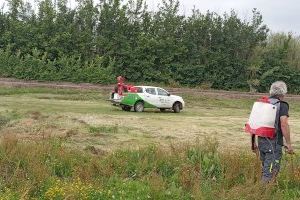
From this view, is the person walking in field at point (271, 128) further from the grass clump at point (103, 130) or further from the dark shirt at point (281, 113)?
the grass clump at point (103, 130)

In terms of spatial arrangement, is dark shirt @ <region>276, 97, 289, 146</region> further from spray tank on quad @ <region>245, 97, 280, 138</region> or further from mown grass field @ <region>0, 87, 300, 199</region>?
mown grass field @ <region>0, 87, 300, 199</region>

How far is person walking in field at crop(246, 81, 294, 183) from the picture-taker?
8359 millimetres

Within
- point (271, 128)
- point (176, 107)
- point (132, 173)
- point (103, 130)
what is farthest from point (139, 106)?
point (271, 128)

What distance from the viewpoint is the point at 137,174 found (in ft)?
31.3

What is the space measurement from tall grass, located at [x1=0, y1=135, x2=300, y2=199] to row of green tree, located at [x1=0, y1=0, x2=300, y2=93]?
32401mm

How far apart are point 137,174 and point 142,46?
35.9 meters

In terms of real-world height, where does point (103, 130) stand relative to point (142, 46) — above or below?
below

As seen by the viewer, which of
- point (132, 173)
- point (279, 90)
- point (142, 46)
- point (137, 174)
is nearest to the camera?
point (279, 90)

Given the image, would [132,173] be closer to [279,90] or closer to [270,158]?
[270,158]

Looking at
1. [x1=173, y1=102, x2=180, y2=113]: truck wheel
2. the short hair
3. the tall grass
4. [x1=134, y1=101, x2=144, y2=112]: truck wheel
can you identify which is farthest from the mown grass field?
[x1=173, y1=102, x2=180, y2=113]: truck wheel

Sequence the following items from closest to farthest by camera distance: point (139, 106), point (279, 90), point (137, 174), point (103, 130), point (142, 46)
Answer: point (279, 90) < point (137, 174) < point (103, 130) < point (139, 106) < point (142, 46)

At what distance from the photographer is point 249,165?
958 cm

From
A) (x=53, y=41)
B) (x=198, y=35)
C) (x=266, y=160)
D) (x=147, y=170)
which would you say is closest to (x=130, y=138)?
(x=147, y=170)

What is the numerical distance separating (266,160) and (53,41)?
36921 mm
